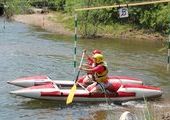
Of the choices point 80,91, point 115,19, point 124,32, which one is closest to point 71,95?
point 80,91

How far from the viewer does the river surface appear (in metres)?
12.9

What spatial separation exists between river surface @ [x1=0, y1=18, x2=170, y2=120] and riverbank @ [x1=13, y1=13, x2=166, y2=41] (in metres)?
1.20

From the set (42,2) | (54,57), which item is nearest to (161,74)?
(54,57)

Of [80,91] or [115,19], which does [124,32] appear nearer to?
[115,19]

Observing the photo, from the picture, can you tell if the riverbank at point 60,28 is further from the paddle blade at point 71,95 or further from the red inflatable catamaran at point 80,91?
the paddle blade at point 71,95

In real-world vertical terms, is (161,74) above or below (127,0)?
below

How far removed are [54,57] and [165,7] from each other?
10294 millimetres

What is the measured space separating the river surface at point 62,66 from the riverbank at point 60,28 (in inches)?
47.1

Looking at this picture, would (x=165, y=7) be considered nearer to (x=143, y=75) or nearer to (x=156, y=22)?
(x=156, y=22)

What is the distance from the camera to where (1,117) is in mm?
12242

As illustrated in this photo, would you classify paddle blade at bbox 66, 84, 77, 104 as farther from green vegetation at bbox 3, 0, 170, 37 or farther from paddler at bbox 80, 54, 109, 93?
green vegetation at bbox 3, 0, 170, 37

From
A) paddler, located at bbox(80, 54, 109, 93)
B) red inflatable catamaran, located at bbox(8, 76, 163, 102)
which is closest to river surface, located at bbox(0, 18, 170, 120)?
red inflatable catamaran, located at bbox(8, 76, 163, 102)

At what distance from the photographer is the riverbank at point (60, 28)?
28.8 metres

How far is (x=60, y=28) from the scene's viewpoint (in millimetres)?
31375
